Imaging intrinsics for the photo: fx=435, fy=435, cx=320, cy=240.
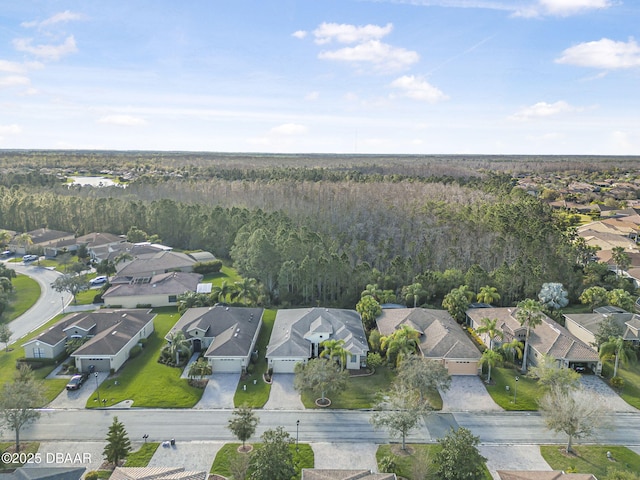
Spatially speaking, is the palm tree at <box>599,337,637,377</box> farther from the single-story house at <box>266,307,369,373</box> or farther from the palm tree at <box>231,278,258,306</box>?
the palm tree at <box>231,278,258,306</box>

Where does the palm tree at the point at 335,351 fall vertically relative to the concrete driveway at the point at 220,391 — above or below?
above

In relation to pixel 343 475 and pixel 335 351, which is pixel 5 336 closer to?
pixel 335 351

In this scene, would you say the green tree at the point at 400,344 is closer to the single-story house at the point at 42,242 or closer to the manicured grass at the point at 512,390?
the manicured grass at the point at 512,390

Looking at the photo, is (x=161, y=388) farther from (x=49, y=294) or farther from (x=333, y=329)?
(x=49, y=294)

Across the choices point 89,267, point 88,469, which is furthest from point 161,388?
point 89,267

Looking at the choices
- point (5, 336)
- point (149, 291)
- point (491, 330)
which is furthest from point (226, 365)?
point (491, 330)

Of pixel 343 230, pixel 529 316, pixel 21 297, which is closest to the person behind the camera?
pixel 529 316

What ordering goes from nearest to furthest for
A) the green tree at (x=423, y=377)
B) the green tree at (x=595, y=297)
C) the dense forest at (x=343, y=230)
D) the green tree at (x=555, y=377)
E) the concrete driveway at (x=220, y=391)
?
1. the green tree at (x=423, y=377)
2. the green tree at (x=555, y=377)
3. the concrete driveway at (x=220, y=391)
4. the green tree at (x=595, y=297)
5. the dense forest at (x=343, y=230)

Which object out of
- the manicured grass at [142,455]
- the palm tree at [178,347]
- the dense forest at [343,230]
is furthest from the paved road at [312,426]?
the dense forest at [343,230]
